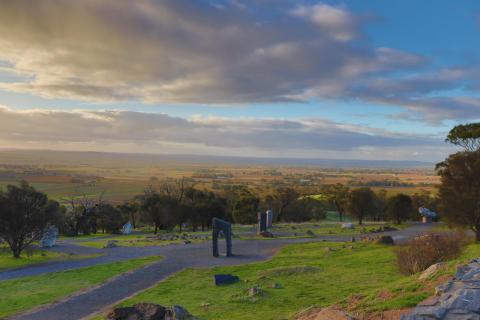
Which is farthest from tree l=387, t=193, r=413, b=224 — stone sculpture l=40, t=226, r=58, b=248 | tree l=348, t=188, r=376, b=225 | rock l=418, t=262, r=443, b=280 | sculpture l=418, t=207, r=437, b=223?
rock l=418, t=262, r=443, b=280

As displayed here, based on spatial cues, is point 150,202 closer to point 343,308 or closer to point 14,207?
point 14,207

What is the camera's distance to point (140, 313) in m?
14.9

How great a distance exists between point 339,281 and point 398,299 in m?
10.9

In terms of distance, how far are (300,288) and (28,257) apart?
30.7 metres

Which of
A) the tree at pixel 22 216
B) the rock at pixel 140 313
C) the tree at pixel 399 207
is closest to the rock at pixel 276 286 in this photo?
the rock at pixel 140 313

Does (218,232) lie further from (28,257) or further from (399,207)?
(399,207)

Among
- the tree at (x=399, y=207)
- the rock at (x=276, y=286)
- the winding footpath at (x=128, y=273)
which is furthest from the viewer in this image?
the tree at (x=399, y=207)

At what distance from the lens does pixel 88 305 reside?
24.6m

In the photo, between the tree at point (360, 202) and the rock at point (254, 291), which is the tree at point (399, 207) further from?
the rock at point (254, 291)

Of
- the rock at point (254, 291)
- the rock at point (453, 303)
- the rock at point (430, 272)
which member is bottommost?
the rock at point (254, 291)

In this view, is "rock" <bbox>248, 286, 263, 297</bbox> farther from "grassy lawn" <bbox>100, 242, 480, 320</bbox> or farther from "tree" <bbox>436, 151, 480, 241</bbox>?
"tree" <bbox>436, 151, 480, 241</bbox>

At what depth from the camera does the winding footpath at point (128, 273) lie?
23750mm

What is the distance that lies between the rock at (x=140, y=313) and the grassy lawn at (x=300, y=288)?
459 centimetres

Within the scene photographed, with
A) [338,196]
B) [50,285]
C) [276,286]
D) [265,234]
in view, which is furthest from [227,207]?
[276,286]
